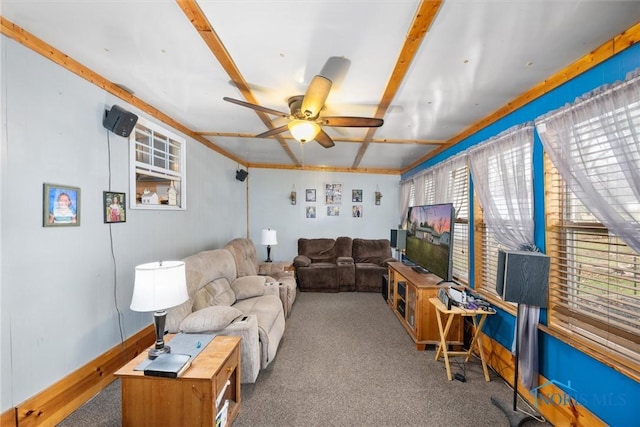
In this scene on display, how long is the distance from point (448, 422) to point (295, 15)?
9.32 ft

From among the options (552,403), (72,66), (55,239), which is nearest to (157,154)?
(72,66)

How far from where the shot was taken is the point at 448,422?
183 centimetres

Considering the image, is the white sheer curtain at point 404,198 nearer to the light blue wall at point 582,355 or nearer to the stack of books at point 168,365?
the light blue wall at point 582,355

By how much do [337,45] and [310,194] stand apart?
4.27 metres

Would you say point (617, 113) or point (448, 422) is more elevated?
point (617, 113)

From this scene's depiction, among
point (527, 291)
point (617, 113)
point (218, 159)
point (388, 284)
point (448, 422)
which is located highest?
point (218, 159)

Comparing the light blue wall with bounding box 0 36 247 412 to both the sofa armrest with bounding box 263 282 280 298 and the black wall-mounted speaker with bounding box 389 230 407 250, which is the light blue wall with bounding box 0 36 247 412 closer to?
the sofa armrest with bounding box 263 282 280 298

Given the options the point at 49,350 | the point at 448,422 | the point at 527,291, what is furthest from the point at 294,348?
the point at 527,291

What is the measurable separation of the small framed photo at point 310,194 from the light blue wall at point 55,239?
3.59 m

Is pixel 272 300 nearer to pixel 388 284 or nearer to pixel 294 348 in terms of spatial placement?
pixel 294 348

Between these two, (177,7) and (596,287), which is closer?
(177,7)

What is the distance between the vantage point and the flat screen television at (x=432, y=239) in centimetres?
277

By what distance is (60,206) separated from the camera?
179 cm

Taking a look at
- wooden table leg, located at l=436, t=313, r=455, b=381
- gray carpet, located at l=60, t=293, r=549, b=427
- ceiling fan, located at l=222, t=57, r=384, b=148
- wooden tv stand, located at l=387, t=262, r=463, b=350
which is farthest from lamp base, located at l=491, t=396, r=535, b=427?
ceiling fan, located at l=222, t=57, r=384, b=148
